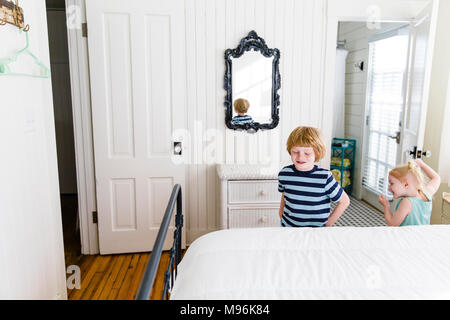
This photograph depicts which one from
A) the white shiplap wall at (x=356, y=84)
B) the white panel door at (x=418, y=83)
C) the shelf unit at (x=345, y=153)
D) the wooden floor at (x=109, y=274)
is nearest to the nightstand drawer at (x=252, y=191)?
the wooden floor at (x=109, y=274)

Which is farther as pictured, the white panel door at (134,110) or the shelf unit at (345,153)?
the shelf unit at (345,153)

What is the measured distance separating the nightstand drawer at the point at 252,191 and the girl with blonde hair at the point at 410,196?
108 cm

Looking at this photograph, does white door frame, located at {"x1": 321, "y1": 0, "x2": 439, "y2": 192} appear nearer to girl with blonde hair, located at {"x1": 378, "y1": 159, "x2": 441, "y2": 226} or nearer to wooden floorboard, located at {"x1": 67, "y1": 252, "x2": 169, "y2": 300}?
girl with blonde hair, located at {"x1": 378, "y1": 159, "x2": 441, "y2": 226}

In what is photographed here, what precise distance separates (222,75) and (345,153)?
2344mm

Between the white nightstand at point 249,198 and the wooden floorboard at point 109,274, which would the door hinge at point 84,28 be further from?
the wooden floorboard at point 109,274

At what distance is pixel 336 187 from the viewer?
1881 millimetres

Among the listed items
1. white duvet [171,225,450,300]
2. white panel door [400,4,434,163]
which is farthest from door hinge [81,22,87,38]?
white panel door [400,4,434,163]

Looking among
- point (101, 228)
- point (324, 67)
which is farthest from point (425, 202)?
point (101, 228)

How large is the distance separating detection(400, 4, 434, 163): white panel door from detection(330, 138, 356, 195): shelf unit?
1499 millimetres

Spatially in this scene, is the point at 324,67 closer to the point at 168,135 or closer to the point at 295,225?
the point at 168,135

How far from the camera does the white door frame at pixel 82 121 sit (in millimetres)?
2889

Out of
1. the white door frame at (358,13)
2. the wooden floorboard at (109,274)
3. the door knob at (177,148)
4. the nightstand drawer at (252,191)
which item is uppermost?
the white door frame at (358,13)

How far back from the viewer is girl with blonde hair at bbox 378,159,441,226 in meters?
1.88

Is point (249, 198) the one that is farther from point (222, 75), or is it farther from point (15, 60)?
point (15, 60)
